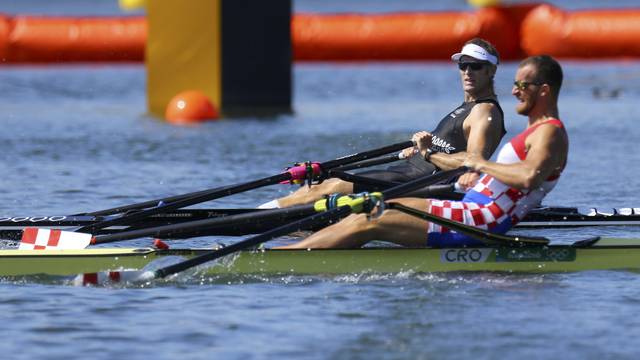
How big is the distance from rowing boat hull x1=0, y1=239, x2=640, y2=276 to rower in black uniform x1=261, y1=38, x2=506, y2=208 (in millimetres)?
706

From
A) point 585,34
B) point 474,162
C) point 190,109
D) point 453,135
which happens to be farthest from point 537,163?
point 585,34

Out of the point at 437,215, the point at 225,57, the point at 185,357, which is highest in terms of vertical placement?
the point at 225,57

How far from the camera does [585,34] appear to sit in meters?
31.0

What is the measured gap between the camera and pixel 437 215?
9219 mm

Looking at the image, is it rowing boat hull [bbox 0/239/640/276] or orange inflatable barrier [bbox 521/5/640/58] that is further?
orange inflatable barrier [bbox 521/5/640/58]

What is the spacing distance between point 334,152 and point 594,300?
9594mm

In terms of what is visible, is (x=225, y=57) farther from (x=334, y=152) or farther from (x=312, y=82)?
(x=312, y=82)

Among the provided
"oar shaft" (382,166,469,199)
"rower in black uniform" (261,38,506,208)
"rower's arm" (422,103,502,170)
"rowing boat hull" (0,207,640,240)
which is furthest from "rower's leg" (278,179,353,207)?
"oar shaft" (382,166,469,199)

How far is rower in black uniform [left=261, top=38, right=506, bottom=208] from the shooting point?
9875mm

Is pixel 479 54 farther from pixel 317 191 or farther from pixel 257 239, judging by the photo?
pixel 257 239

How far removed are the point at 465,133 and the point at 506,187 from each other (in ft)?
4.83

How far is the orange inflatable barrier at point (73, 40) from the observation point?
3119 centimetres

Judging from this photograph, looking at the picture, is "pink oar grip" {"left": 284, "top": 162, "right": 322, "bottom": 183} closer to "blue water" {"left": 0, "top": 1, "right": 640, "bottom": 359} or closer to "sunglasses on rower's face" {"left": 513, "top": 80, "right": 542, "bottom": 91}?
"blue water" {"left": 0, "top": 1, "right": 640, "bottom": 359}

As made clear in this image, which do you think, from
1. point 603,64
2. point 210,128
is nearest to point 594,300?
point 210,128
